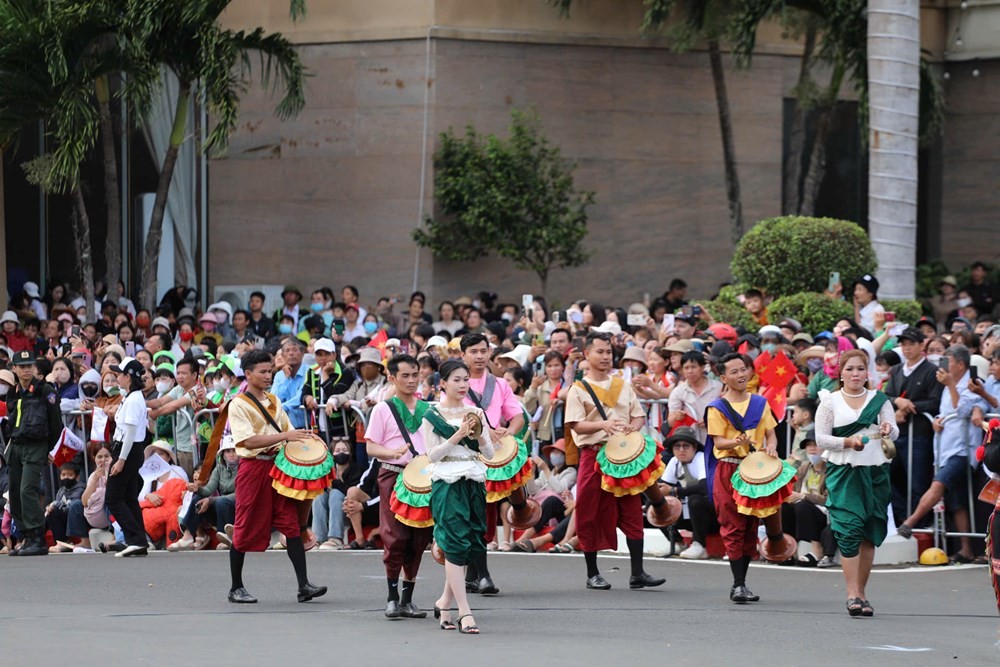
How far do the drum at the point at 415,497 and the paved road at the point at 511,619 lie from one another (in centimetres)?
64

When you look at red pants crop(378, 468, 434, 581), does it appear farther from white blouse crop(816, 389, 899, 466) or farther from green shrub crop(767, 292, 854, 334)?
green shrub crop(767, 292, 854, 334)

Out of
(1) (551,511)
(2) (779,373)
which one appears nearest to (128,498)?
(1) (551,511)

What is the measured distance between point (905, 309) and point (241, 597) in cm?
933

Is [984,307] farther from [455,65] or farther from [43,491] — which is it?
[43,491]

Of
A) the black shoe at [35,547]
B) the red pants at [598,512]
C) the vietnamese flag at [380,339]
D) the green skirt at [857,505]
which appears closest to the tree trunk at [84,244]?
the vietnamese flag at [380,339]

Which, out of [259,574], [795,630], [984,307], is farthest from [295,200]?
[795,630]

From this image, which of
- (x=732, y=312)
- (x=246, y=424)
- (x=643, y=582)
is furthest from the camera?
(x=732, y=312)

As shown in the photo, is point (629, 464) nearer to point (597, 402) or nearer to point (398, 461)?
point (597, 402)

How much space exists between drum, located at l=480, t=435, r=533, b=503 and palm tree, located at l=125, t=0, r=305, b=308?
10.6 meters

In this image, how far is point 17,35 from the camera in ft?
68.0

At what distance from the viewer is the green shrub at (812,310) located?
58.0 ft

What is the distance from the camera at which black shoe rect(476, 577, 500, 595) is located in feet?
39.3

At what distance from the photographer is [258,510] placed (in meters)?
11.5

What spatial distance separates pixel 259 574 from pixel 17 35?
10.00m
